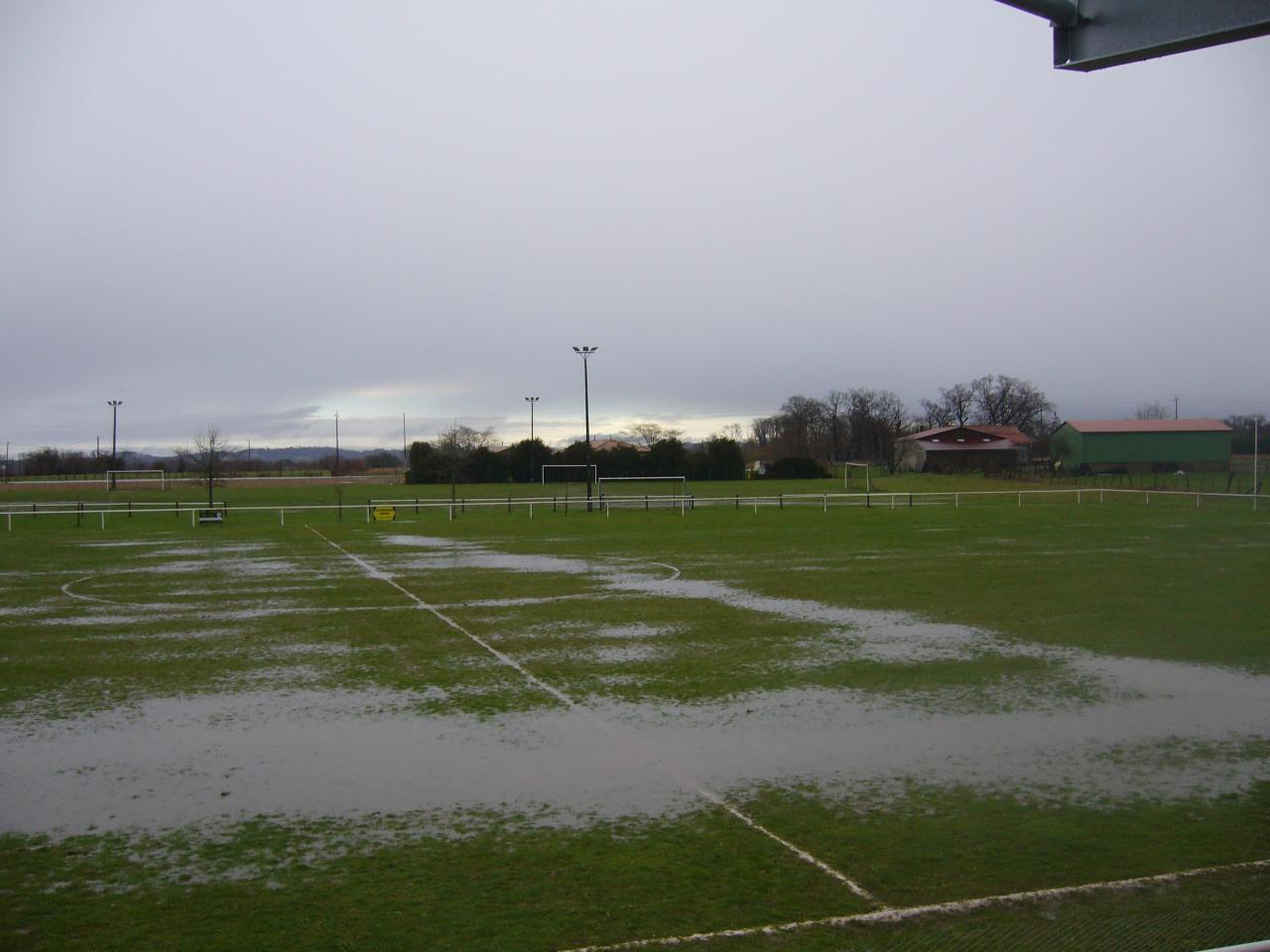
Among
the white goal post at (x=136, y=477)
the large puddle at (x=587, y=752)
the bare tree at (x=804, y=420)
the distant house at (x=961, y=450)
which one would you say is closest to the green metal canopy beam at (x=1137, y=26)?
the large puddle at (x=587, y=752)

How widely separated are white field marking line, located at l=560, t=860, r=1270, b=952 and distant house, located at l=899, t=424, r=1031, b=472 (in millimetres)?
78825

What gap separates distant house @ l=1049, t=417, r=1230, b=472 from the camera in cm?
7088

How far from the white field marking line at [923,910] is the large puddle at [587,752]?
1456 mm

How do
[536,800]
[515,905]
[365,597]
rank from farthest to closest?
[365,597], [536,800], [515,905]

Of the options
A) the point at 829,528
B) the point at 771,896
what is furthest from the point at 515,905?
the point at 829,528

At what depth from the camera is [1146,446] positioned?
73.8m

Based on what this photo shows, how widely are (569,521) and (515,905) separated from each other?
114ft

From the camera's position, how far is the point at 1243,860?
5.68 m

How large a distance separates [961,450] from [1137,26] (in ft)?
286

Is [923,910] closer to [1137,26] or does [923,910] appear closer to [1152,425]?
[1137,26]

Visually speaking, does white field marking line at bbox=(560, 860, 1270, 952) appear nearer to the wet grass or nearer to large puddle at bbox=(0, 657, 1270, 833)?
the wet grass

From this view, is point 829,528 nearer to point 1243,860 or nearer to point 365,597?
point 365,597

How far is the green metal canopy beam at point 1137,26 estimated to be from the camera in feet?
12.7

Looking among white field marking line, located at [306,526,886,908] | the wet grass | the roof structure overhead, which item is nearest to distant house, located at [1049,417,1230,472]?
the roof structure overhead
